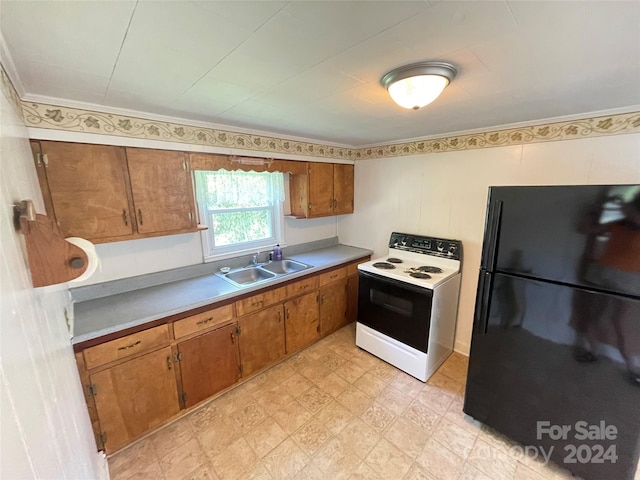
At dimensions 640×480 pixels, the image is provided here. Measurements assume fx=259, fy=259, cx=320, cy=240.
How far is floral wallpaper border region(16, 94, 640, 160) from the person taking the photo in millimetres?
1495

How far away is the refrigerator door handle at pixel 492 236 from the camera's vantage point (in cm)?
154

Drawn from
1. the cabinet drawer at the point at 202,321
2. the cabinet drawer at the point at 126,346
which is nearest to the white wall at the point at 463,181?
the cabinet drawer at the point at 202,321

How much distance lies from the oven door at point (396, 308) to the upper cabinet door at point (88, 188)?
6.67 ft

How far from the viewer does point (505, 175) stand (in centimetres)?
220

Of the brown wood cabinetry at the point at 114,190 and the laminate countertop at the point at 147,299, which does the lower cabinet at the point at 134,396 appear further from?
the brown wood cabinetry at the point at 114,190

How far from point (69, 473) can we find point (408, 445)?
1776 mm

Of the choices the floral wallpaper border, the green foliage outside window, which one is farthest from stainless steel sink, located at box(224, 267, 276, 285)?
the floral wallpaper border

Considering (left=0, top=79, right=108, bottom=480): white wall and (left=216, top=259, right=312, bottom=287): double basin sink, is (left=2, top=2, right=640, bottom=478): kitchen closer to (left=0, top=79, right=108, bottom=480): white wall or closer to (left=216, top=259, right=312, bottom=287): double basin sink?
(left=0, top=79, right=108, bottom=480): white wall

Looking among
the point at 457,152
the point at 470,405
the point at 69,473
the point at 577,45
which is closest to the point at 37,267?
the point at 69,473

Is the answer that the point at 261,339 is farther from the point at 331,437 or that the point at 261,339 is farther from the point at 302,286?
the point at 331,437

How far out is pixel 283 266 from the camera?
2.84 metres

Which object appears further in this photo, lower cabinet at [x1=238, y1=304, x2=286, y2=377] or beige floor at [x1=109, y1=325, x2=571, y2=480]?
lower cabinet at [x1=238, y1=304, x2=286, y2=377]

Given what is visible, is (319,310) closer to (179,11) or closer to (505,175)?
(505,175)

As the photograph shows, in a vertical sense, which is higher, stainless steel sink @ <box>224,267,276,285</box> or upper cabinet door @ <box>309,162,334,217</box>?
upper cabinet door @ <box>309,162,334,217</box>
